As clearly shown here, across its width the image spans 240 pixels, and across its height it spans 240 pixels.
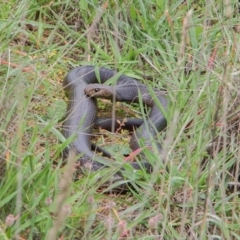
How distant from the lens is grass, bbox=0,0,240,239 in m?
2.76

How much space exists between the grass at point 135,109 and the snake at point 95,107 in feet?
0.22

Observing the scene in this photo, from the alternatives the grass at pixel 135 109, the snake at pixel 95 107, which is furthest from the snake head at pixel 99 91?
the grass at pixel 135 109

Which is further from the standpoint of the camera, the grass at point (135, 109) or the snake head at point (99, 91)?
the snake head at point (99, 91)

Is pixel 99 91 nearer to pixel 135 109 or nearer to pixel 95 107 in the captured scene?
pixel 95 107

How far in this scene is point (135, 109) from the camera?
446 centimetres

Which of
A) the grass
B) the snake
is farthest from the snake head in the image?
the grass

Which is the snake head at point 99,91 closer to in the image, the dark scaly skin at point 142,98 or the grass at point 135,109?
the dark scaly skin at point 142,98

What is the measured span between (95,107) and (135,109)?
0.84 feet

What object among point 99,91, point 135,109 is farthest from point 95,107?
point 135,109

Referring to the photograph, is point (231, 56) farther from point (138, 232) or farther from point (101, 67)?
point (101, 67)

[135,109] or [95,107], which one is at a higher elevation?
[95,107]

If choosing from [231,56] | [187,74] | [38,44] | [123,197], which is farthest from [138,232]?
[38,44]

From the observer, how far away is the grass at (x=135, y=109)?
276cm

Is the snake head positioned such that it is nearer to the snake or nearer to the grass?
the snake
